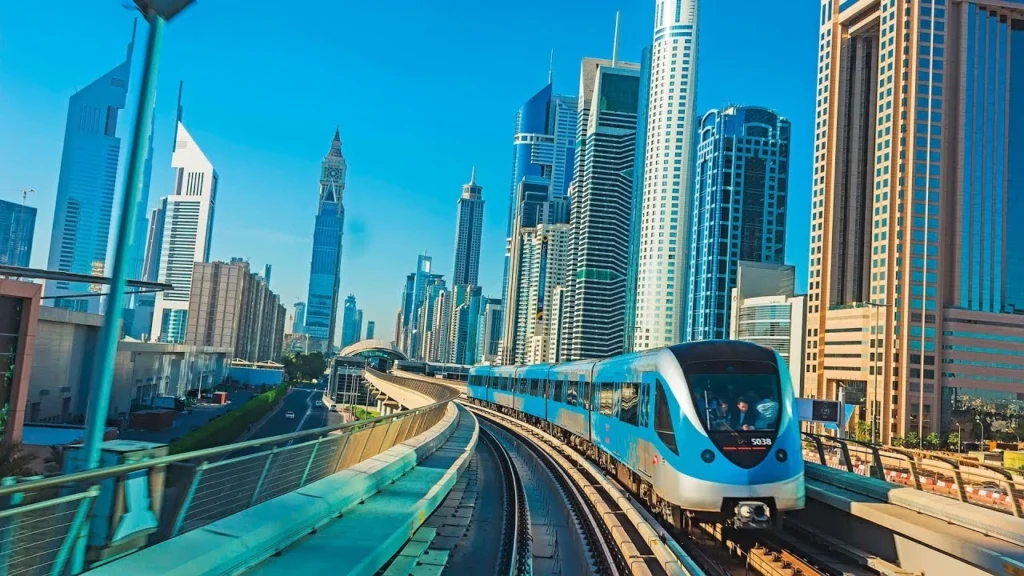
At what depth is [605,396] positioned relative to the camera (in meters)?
20.0

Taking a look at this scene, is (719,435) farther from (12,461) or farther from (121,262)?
(12,461)

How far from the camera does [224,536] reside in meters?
5.79

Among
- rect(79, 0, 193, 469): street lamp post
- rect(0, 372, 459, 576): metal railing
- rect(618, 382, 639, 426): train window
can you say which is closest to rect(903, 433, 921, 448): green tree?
rect(618, 382, 639, 426): train window

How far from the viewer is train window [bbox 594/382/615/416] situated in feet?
63.4

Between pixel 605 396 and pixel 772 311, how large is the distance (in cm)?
11196

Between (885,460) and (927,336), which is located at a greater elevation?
(927,336)

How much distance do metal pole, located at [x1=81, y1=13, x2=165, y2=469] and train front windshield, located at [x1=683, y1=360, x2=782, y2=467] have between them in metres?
9.00

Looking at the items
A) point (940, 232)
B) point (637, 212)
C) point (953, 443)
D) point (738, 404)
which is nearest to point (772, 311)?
point (940, 232)

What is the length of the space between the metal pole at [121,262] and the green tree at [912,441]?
271 ft

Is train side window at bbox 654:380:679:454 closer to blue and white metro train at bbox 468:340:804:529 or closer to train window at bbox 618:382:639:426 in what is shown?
blue and white metro train at bbox 468:340:804:529

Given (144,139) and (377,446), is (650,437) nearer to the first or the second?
(377,446)

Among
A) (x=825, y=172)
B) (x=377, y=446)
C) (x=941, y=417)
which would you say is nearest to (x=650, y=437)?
(x=377, y=446)

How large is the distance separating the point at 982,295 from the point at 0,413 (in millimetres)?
103041

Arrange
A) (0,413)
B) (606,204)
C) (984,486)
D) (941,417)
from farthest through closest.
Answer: (606,204) → (941,417) → (0,413) → (984,486)
